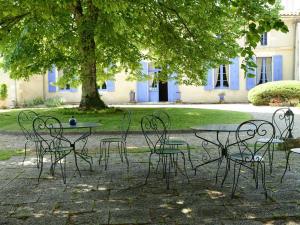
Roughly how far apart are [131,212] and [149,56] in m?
12.2

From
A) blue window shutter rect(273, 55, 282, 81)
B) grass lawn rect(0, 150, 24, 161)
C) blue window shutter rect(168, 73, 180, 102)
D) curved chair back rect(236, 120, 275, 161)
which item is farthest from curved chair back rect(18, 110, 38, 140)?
blue window shutter rect(273, 55, 282, 81)

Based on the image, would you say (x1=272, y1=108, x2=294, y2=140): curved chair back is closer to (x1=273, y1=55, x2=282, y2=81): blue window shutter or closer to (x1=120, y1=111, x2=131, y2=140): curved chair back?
(x1=120, y1=111, x2=131, y2=140): curved chair back

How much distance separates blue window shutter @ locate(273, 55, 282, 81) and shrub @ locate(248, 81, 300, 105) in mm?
2725

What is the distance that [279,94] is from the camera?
19500 mm

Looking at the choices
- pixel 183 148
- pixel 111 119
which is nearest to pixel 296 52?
pixel 111 119

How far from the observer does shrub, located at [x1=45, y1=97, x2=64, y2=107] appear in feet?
69.5

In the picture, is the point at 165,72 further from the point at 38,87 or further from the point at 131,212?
the point at 131,212

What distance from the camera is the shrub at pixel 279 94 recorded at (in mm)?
19328

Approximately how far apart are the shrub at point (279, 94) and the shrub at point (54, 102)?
1090cm

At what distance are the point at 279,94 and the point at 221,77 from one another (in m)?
4.23

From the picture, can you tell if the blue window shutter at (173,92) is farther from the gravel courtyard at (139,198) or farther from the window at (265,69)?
the gravel courtyard at (139,198)

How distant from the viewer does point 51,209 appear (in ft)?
12.7

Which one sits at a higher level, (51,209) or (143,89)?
(143,89)

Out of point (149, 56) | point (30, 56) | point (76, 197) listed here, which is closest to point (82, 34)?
point (30, 56)
